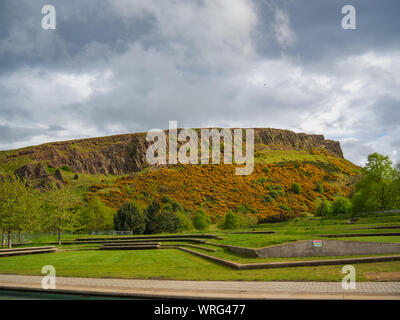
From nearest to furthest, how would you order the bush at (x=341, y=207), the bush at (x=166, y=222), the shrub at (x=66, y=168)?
the bush at (x=166, y=222) < the bush at (x=341, y=207) < the shrub at (x=66, y=168)

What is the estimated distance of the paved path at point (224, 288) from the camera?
7.89 m

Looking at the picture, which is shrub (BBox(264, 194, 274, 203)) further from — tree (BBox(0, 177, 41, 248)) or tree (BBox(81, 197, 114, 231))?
tree (BBox(0, 177, 41, 248))

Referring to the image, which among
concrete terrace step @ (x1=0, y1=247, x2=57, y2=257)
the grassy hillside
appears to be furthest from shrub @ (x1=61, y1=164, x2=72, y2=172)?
concrete terrace step @ (x1=0, y1=247, x2=57, y2=257)

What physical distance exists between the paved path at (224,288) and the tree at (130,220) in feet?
143

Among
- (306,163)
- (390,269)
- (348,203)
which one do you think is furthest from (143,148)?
(390,269)

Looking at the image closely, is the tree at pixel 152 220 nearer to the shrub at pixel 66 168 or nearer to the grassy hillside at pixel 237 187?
the grassy hillside at pixel 237 187

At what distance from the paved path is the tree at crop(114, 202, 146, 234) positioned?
1720 inches

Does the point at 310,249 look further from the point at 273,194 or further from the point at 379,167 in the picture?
the point at 273,194

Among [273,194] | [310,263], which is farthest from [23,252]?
[273,194]

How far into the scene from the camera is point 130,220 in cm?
5469

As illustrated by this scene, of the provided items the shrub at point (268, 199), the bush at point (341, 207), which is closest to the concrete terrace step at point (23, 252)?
the bush at point (341, 207)

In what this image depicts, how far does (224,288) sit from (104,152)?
147 metres

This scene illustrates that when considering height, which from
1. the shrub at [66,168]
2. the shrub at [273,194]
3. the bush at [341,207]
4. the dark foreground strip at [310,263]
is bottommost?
the bush at [341,207]

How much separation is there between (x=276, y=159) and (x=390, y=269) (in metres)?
124
